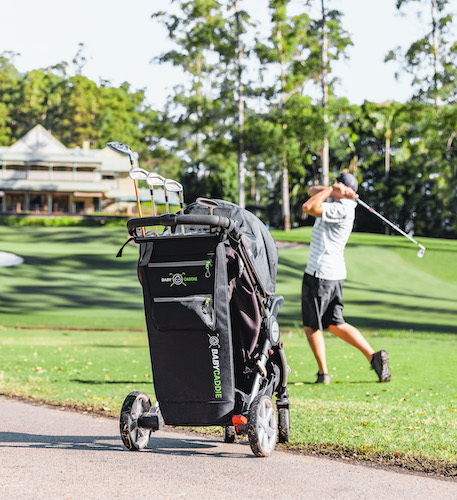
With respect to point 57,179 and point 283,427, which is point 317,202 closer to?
point 283,427

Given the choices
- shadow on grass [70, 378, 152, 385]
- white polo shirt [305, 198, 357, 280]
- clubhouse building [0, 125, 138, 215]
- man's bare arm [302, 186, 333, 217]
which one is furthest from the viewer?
clubhouse building [0, 125, 138, 215]

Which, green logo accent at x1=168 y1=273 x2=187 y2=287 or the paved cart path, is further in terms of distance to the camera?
green logo accent at x1=168 y1=273 x2=187 y2=287

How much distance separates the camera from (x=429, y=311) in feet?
66.8

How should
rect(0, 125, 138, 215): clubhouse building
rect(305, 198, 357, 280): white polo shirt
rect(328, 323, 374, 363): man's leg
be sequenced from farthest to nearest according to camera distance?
1. rect(0, 125, 138, 215): clubhouse building
2. rect(328, 323, 374, 363): man's leg
3. rect(305, 198, 357, 280): white polo shirt

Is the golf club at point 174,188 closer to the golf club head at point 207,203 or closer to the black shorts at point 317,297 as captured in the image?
the golf club head at point 207,203

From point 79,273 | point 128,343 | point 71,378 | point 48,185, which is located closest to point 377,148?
point 48,185

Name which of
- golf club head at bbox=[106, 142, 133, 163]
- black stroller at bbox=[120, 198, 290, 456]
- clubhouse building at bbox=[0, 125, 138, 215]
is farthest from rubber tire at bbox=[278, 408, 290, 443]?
clubhouse building at bbox=[0, 125, 138, 215]

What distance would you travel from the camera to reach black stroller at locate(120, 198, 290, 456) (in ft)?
15.3

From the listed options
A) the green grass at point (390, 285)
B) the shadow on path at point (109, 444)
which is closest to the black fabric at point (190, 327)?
the shadow on path at point (109, 444)

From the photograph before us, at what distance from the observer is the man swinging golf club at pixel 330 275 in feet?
24.2

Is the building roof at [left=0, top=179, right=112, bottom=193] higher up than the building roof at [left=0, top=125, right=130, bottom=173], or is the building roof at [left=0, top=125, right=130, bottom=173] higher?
the building roof at [left=0, top=125, right=130, bottom=173]

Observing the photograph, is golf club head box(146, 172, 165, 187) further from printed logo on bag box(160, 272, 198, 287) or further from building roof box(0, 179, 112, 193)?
building roof box(0, 179, 112, 193)

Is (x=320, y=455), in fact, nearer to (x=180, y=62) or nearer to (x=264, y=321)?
(x=264, y=321)

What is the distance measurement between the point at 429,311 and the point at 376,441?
15.8m
